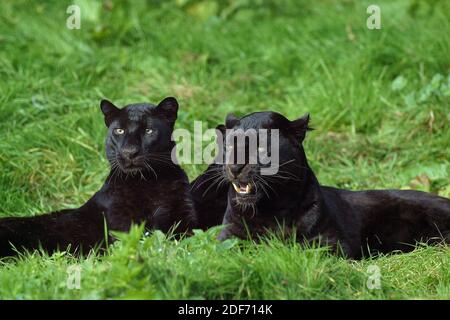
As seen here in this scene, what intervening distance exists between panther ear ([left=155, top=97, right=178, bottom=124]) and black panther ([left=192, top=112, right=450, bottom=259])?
45 cm

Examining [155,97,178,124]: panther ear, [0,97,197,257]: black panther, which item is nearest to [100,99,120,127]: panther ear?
[0,97,197,257]: black panther

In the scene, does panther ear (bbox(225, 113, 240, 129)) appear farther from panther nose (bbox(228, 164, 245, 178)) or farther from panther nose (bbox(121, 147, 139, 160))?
panther nose (bbox(121, 147, 139, 160))

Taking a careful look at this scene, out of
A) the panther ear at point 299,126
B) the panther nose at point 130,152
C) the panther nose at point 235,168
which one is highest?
the panther ear at point 299,126

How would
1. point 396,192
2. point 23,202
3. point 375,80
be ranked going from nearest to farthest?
point 396,192, point 23,202, point 375,80

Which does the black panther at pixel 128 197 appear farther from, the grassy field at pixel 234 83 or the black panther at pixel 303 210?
the grassy field at pixel 234 83

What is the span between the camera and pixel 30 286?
4.99m

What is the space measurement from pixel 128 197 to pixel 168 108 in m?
0.60

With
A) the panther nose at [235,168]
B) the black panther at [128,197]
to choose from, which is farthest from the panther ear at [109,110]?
the panther nose at [235,168]

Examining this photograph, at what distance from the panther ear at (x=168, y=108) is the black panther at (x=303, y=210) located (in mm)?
451

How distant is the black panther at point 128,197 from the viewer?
639 cm
